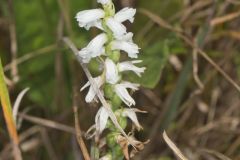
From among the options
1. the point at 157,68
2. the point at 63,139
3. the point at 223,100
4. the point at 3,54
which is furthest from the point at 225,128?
the point at 3,54

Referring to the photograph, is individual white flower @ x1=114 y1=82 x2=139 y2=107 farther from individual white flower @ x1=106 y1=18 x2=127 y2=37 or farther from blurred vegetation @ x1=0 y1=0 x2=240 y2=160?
blurred vegetation @ x1=0 y1=0 x2=240 y2=160

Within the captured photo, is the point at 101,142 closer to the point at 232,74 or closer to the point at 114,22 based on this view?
the point at 114,22

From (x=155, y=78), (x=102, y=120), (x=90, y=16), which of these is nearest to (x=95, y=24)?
(x=90, y=16)

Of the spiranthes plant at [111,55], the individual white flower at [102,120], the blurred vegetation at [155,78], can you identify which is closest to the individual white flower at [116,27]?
the spiranthes plant at [111,55]

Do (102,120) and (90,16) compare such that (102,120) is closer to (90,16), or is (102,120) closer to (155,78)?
(90,16)

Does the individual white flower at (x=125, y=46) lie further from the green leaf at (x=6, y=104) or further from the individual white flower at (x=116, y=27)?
the green leaf at (x=6, y=104)
